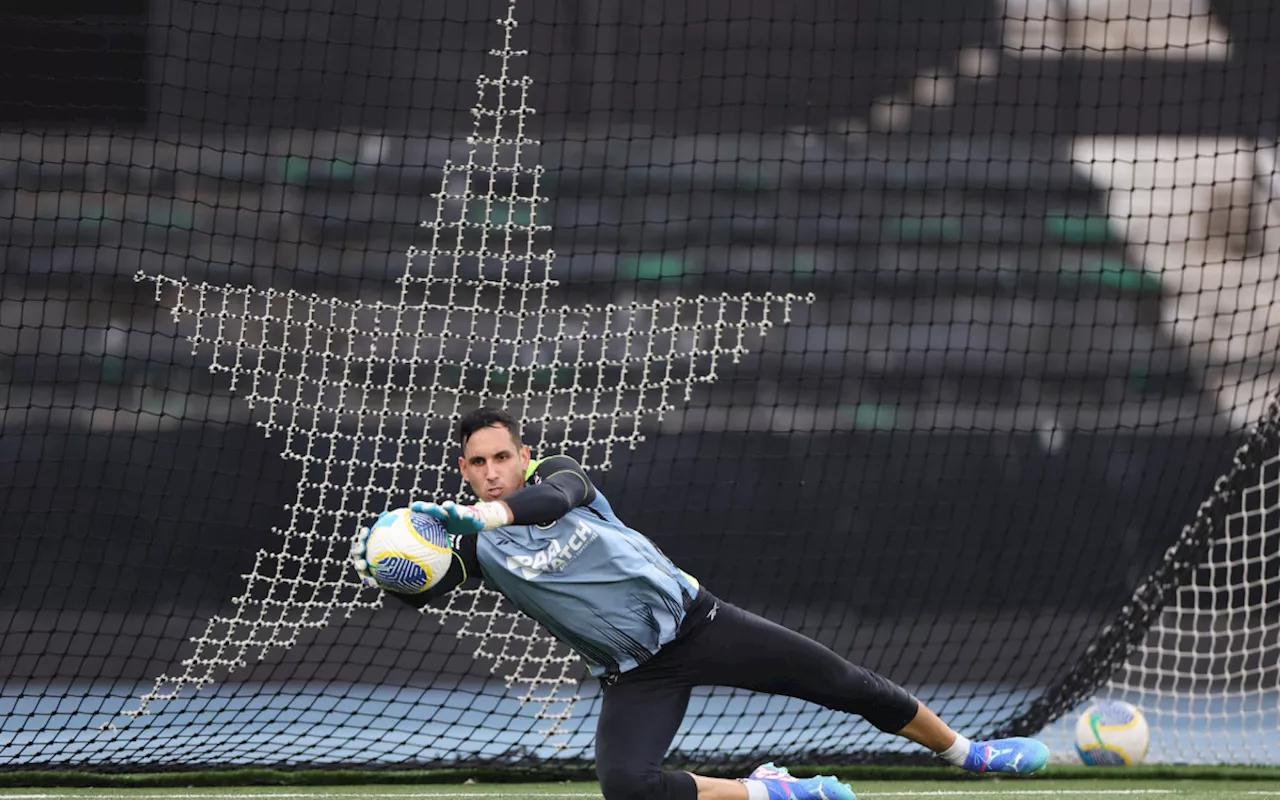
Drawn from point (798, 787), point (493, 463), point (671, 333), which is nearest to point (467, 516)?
point (493, 463)

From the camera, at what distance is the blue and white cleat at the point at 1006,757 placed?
4.71m

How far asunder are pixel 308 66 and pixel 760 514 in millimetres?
4143

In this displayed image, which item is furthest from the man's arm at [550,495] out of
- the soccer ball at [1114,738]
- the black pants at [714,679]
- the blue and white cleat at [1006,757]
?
the soccer ball at [1114,738]

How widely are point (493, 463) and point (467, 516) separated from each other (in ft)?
1.57

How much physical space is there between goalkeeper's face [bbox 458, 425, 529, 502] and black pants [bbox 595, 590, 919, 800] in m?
0.66

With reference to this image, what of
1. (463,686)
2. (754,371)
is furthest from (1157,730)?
(463,686)

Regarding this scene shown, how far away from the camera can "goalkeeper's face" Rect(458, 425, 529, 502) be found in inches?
162

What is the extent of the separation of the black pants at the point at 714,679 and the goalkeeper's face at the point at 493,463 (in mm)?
664

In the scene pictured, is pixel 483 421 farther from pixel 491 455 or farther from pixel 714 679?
pixel 714 679

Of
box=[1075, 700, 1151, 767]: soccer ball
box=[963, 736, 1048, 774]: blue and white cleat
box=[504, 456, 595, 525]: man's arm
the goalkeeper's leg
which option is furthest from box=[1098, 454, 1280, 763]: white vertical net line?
box=[504, 456, 595, 525]: man's arm

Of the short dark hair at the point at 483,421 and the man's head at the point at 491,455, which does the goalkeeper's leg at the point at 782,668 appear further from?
the short dark hair at the point at 483,421

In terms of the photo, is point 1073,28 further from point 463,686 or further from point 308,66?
point 463,686

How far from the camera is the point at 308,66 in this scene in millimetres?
9859

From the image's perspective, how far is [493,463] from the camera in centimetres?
412
